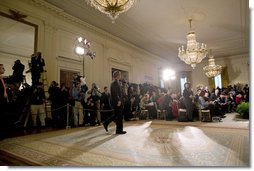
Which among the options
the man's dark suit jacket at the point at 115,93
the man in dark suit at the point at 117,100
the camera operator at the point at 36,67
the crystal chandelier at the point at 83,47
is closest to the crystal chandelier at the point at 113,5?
the man in dark suit at the point at 117,100

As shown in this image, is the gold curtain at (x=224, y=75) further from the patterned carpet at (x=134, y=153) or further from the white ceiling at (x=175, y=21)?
the patterned carpet at (x=134, y=153)

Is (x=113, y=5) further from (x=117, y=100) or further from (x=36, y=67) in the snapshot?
(x=36, y=67)

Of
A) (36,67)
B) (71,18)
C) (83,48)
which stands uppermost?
(71,18)

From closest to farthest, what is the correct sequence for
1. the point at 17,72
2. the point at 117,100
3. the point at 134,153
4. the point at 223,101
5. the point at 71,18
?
the point at 134,153 < the point at 117,100 < the point at 17,72 < the point at 223,101 < the point at 71,18

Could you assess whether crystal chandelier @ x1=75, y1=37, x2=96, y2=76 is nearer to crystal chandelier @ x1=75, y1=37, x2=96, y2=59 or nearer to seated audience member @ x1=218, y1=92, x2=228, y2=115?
crystal chandelier @ x1=75, y1=37, x2=96, y2=59

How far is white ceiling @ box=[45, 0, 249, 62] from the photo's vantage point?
20.5 ft

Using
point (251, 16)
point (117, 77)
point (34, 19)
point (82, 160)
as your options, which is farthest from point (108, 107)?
point (251, 16)

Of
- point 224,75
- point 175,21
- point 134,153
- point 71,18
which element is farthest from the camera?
point 175,21

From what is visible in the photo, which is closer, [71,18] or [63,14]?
[63,14]

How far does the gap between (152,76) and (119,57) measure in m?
3.76

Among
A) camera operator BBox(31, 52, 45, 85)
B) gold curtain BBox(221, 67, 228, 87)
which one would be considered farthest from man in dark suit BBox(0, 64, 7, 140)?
gold curtain BBox(221, 67, 228, 87)

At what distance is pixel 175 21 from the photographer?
7.61m

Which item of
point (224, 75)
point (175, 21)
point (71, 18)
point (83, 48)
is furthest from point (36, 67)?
point (224, 75)

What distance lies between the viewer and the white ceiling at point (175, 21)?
6.23 metres
